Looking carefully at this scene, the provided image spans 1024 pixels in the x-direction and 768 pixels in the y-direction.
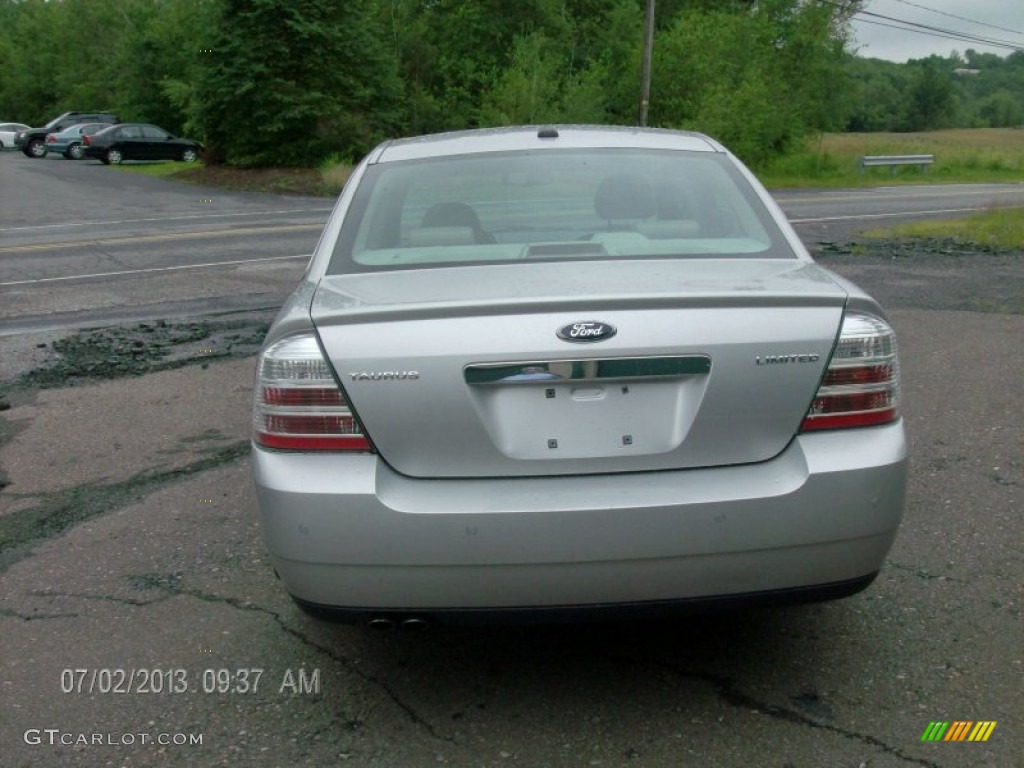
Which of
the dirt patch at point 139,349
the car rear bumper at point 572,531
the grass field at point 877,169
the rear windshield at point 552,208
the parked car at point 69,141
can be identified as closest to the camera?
the car rear bumper at point 572,531

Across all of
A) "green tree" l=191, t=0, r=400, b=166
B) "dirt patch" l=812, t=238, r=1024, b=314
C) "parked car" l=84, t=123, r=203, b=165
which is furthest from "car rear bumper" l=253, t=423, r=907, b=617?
"parked car" l=84, t=123, r=203, b=165

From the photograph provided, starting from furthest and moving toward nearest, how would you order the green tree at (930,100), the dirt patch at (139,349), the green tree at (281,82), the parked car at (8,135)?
the green tree at (930,100) < the parked car at (8,135) < the green tree at (281,82) < the dirt patch at (139,349)

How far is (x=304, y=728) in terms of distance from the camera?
325 cm

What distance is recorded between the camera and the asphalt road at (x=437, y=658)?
3141 mm

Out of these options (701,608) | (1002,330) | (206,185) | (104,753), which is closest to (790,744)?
(701,608)

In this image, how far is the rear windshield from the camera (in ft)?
12.8

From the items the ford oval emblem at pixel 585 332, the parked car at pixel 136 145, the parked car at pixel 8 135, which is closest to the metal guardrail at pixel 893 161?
the parked car at pixel 136 145

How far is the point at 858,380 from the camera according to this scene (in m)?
3.15

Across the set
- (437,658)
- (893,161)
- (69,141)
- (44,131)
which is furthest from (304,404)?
(44,131)

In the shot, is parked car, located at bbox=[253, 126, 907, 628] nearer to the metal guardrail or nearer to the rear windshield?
the rear windshield

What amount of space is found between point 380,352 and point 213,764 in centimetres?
118

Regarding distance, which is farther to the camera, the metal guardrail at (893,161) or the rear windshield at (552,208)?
the metal guardrail at (893,161)

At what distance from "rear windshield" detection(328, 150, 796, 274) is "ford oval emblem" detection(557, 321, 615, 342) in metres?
0.85

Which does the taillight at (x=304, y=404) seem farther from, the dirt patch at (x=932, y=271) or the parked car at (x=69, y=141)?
the parked car at (x=69, y=141)
